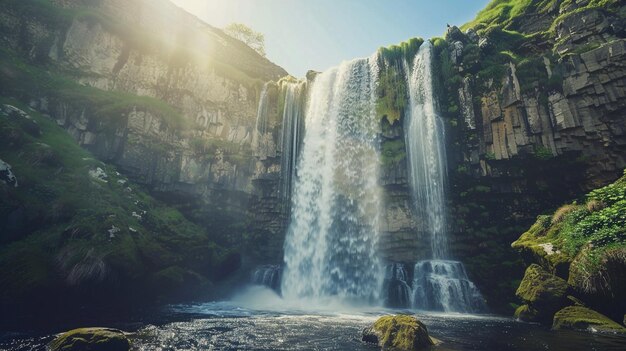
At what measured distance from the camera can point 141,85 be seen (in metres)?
34.6

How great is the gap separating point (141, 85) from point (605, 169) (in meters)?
40.3

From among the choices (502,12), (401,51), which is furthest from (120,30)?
(502,12)

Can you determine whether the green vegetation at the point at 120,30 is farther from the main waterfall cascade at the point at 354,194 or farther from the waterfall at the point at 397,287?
the waterfall at the point at 397,287

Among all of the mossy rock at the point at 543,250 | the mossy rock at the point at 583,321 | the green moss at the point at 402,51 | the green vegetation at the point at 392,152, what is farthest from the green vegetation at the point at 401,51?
the mossy rock at the point at 583,321

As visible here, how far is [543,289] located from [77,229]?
2510 cm

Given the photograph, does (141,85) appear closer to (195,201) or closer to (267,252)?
(195,201)

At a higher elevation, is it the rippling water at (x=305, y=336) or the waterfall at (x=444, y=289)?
the waterfall at (x=444, y=289)

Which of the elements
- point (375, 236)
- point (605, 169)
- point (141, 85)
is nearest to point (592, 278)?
point (605, 169)

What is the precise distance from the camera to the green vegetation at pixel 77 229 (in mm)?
17484

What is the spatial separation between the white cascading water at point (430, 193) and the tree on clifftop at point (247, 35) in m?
47.2

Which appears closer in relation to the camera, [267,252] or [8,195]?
[8,195]

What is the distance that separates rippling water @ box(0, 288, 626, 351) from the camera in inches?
414

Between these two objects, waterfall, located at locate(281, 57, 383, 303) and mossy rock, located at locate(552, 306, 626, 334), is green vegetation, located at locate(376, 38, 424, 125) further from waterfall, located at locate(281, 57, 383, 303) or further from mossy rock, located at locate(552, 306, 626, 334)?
mossy rock, located at locate(552, 306, 626, 334)

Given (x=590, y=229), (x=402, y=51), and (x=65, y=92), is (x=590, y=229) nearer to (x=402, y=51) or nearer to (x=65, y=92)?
(x=402, y=51)
